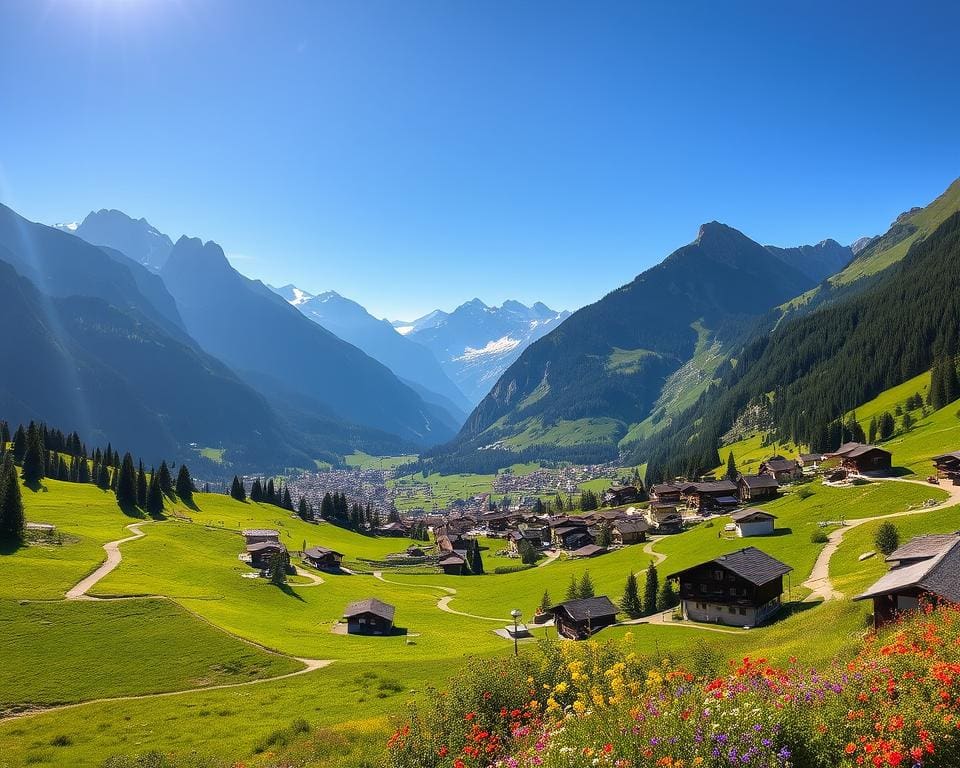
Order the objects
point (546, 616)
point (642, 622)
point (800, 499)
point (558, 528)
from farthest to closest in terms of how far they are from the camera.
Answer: point (558, 528)
point (800, 499)
point (546, 616)
point (642, 622)

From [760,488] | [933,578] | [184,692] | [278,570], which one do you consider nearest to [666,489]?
[760,488]

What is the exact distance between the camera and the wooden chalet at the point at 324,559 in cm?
12112

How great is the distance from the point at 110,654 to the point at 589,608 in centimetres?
4839

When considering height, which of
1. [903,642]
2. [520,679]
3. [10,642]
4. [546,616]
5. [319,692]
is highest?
[903,642]

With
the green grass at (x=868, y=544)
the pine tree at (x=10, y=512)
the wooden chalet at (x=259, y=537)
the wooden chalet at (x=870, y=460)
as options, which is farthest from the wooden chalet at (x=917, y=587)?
the wooden chalet at (x=259, y=537)

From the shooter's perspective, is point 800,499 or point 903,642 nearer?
point 903,642

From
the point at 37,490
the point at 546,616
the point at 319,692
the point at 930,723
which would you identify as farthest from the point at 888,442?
the point at 37,490

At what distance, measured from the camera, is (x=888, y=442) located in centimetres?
13338

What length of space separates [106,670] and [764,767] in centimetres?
5355

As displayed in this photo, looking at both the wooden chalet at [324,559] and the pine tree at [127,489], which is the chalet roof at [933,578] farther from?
the pine tree at [127,489]

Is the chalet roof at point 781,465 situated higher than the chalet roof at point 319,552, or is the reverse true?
the chalet roof at point 781,465

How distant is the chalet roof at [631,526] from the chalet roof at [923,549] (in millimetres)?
84158

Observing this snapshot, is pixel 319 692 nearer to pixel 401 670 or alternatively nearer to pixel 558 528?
pixel 401 670

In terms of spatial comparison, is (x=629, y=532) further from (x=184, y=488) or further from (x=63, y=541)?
(x=184, y=488)
